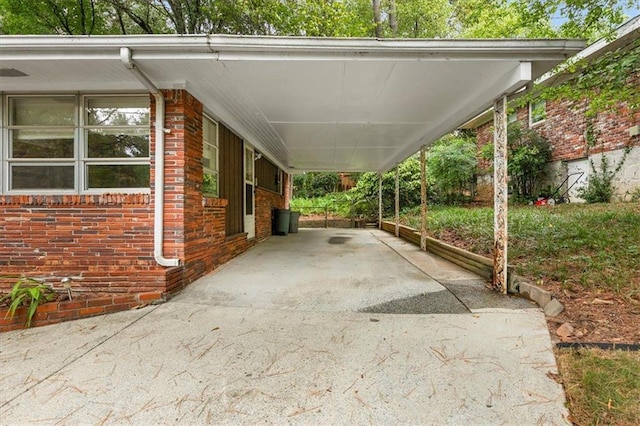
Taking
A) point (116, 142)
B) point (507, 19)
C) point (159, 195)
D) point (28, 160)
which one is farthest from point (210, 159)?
point (507, 19)

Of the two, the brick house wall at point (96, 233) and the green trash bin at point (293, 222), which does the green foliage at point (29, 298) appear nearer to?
the brick house wall at point (96, 233)

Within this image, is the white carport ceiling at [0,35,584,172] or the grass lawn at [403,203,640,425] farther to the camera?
the white carport ceiling at [0,35,584,172]

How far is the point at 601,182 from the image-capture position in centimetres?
888

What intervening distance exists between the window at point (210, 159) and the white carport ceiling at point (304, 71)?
0.31 m

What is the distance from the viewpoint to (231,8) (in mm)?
9203

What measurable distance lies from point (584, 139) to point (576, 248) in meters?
8.13

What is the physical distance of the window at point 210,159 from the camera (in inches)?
178

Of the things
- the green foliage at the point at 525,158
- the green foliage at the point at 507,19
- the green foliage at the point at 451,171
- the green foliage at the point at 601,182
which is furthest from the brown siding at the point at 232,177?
the green foliage at the point at 601,182

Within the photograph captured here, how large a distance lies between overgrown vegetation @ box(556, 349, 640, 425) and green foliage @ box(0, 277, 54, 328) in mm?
4351

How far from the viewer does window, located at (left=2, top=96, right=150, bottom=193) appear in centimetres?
370

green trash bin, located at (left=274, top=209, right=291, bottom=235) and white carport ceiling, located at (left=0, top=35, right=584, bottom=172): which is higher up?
white carport ceiling, located at (left=0, top=35, right=584, bottom=172)

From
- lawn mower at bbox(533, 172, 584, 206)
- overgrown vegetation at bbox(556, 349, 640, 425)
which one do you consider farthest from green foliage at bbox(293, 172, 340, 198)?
overgrown vegetation at bbox(556, 349, 640, 425)

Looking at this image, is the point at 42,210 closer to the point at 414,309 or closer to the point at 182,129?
the point at 182,129

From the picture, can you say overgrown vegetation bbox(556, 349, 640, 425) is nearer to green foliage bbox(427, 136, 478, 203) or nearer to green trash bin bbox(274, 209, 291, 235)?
green trash bin bbox(274, 209, 291, 235)
